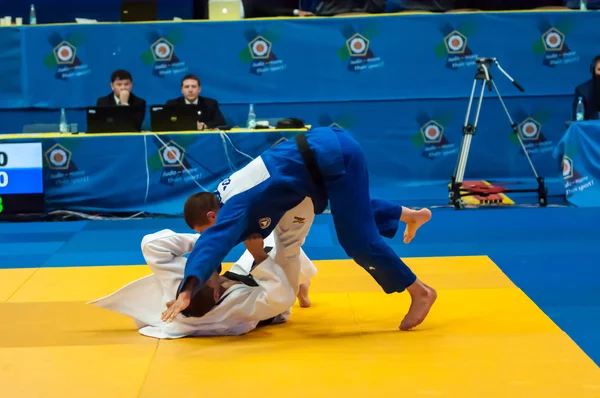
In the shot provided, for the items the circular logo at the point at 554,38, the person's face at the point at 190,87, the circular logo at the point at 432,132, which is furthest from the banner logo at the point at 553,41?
the person's face at the point at 190,87

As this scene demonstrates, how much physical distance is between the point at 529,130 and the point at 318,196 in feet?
21.3

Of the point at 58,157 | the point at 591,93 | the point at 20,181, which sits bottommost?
the point at 20,181

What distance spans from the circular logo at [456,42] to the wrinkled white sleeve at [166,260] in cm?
632

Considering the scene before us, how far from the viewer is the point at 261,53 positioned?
31.3ft

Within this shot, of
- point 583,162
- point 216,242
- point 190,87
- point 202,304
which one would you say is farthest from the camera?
point 190,87

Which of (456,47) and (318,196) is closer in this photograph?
(318,196)

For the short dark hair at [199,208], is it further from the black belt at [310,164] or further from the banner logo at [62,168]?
the banner logo at [62,168]

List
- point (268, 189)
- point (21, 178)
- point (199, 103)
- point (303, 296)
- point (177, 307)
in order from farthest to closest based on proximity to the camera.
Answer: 1. point (199, 103)
2. point (21, 178)
3. point (303, 296)
4. point (268, 189)
5. point (177, 307)

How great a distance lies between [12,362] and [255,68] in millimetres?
6414

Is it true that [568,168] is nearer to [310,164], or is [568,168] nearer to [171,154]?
[171,154]

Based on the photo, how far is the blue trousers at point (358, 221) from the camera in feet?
12.4

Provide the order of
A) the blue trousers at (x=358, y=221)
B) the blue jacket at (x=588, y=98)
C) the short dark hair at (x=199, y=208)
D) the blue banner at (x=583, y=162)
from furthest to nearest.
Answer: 1. the blue jacket at (x=588, y=98)
2. the blue banner at (x=583, y=162)
3. the short dark hair at (x=199, y=208)
4. the blue trousers at (x=358, y=221)

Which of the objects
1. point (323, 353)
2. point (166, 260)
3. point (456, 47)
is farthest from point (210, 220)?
point (456, 47)

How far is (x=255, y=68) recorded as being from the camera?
31.4 feet
